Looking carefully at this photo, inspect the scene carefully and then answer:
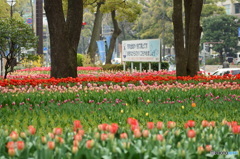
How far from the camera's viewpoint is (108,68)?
109ft

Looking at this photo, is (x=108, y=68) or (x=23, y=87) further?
(x=108, y=68)

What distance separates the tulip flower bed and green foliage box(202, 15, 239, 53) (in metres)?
57.1

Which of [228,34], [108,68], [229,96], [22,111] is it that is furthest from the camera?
[228,34]

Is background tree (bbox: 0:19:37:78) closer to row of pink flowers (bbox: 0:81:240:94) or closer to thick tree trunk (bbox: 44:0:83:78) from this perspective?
thick tree trunk (bbox: 44:0:83:78)

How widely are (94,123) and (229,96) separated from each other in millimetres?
4034

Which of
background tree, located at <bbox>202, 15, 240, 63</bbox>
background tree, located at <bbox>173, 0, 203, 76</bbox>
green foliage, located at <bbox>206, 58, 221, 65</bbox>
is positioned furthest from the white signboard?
green foliage, located at <bbox>206, 58, 221, 65</bbox>

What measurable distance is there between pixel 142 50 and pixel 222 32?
149 feet

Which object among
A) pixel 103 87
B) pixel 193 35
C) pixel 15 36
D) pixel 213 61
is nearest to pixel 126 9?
pixel 15 36

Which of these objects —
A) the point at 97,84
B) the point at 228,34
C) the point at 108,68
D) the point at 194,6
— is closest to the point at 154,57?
the point at 108,68

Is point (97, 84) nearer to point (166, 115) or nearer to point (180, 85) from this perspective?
point (180, 85)

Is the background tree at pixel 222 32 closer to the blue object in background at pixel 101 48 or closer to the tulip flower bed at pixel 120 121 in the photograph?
the blue object in background at pixel 101 48

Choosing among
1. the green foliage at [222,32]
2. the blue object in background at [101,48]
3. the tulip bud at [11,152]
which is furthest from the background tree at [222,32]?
the tulip bud at [11,152]

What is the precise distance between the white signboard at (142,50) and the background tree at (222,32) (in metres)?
41.5

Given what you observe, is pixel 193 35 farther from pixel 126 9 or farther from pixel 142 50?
pixel 126 9
